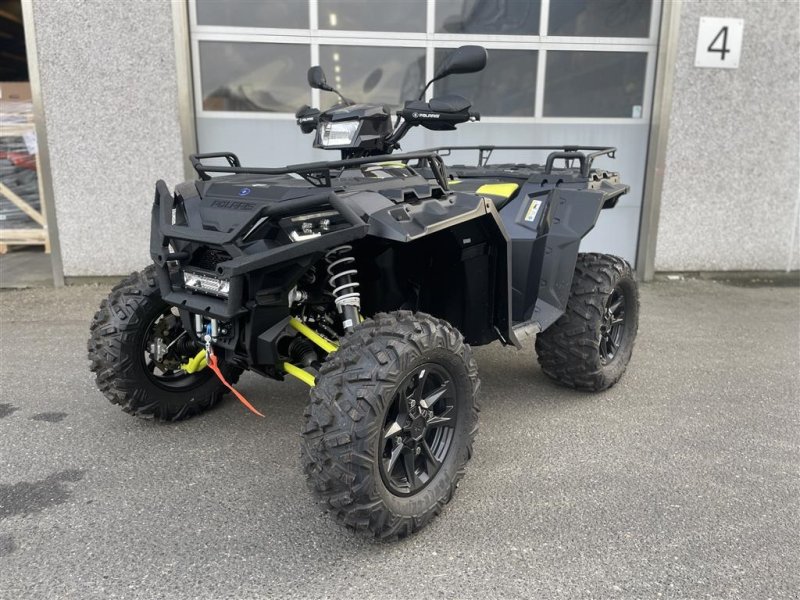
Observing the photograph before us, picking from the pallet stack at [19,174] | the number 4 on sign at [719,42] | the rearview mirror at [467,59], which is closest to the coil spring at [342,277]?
the rearview mirror at [467,59]

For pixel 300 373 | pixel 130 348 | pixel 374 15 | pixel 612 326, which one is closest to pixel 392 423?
pixel 300 373

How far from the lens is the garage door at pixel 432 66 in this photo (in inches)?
259

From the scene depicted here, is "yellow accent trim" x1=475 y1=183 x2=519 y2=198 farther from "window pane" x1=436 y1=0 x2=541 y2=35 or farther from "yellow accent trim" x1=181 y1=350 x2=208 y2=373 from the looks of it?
"window pane" x1=436 y1=0 x2=541 y2=35

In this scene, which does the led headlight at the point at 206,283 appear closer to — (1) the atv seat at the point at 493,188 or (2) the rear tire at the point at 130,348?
(2) the rear tire at the point at 130,348

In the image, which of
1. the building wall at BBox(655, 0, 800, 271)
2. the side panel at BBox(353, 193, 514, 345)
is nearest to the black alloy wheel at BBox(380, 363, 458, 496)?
the side panel at BBox(353, 193, 514, 345)

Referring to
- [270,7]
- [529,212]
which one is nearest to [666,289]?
[529,212]

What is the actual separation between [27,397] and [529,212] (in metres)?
3.24

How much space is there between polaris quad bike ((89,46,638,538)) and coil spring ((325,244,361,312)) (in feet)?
0.03

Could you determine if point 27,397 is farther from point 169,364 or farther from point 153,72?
point 153,72

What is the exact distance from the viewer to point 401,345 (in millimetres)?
2355

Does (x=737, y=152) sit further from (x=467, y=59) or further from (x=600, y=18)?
(x=467, y=59)

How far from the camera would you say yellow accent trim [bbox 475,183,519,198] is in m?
3.68

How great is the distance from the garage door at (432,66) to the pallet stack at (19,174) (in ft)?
8.49

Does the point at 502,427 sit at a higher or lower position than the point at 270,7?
lower
